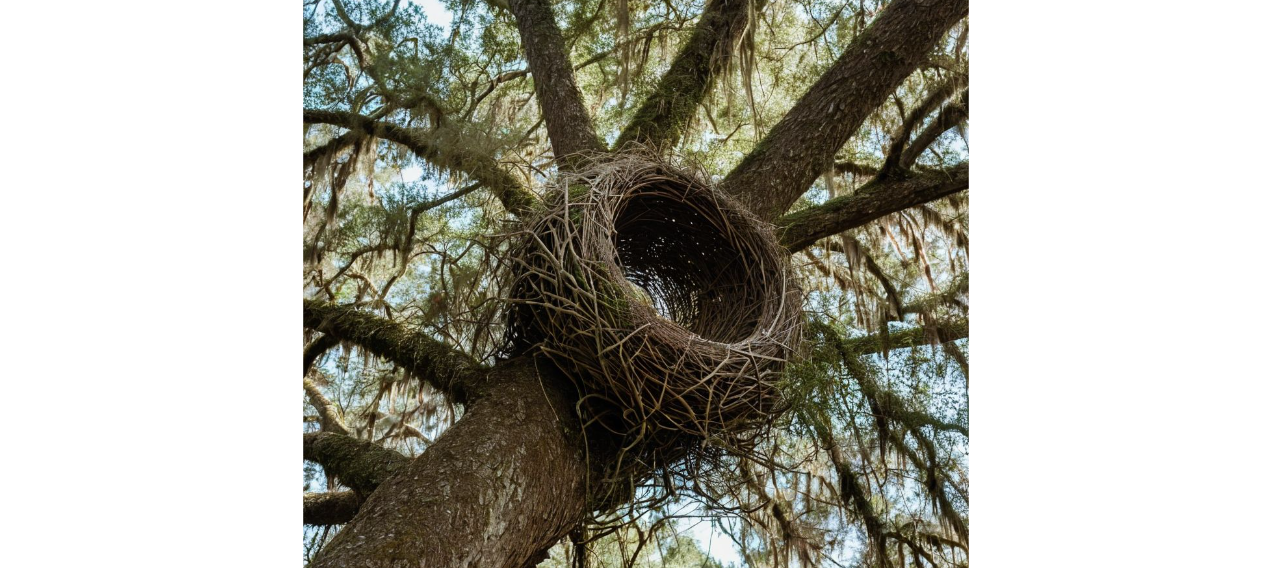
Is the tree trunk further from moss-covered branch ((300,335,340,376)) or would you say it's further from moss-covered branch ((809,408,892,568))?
moss-covered branch ((809,408,892,568))

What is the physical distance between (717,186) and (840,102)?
2.19 feet

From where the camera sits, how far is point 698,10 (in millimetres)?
4664

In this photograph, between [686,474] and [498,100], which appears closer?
[686,474]

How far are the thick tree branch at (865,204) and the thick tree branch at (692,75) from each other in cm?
63

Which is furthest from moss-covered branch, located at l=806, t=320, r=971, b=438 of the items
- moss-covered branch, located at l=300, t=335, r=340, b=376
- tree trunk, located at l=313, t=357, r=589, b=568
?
moss-covered branch, located at l=300, t=335, r=340, b=376

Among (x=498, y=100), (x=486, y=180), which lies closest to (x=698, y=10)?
(x=498, y=100)

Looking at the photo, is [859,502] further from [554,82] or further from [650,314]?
[554,82]

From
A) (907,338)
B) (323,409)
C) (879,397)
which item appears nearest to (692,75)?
(879,397)

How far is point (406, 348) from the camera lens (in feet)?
10.0

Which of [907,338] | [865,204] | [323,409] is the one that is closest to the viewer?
[865,204]

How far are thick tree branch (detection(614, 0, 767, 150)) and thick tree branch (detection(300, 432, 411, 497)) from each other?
156 centimetres
